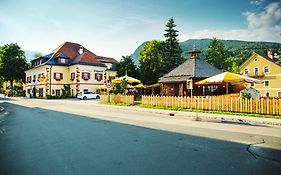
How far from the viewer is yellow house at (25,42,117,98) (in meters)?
45.2

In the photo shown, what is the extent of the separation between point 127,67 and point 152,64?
5197mm

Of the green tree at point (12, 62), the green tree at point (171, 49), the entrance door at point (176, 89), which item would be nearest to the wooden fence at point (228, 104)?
the entrance door at point (176, 89)

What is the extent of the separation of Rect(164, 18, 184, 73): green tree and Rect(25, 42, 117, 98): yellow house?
13.1m

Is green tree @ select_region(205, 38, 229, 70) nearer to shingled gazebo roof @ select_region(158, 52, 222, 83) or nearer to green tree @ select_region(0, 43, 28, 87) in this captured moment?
shingled gazebo roof @ select_region(158, 52, 222, 83)

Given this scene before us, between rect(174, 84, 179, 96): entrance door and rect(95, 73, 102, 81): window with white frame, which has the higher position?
rect(95, 73, 102, 81): window with white frame

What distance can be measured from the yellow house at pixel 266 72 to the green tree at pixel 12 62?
61670 millimetres

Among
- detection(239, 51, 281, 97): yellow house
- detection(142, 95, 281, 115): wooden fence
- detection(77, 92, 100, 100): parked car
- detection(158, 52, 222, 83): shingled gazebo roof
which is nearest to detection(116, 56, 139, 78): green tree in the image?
detection(77, 92, 100, 100): parked car

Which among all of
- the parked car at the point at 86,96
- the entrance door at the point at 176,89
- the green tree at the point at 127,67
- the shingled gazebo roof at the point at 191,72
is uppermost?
the green tree at the point at 127,67

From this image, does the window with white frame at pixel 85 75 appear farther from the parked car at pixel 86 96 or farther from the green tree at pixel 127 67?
the green tree at pixel 127 67

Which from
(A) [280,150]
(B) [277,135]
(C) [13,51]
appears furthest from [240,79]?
(C) [13,51]

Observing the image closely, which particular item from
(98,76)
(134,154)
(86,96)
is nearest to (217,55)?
(98,76)

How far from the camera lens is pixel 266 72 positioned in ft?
163

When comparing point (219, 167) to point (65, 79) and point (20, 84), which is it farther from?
point (20, 84)

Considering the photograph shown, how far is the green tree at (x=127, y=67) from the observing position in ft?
141
